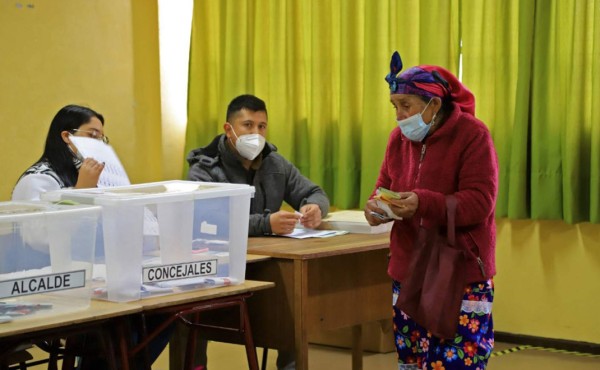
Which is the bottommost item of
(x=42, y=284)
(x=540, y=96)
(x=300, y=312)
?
(x=300, y=312)

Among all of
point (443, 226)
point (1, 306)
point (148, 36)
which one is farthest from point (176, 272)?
point (148, 36)

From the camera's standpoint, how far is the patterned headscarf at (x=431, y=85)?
2.56 metres

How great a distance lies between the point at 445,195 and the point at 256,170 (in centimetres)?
136

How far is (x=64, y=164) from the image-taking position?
10.9 feet

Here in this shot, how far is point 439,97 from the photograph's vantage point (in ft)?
8.50

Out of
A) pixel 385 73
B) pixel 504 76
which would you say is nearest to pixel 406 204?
pixel 504 76

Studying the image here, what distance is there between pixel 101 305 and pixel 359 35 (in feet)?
9.61

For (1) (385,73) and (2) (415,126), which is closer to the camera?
(2) (415,126)

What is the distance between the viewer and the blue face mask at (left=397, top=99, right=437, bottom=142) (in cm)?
257

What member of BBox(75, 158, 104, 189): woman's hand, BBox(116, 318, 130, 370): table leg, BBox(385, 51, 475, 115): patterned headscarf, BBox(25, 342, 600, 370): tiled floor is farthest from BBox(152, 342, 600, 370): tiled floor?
BBox(385, 51, 475, 115): patterned headscarf

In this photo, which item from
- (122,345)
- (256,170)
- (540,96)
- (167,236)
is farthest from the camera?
(540,96)

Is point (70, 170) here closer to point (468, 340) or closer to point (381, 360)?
point (468, 340)

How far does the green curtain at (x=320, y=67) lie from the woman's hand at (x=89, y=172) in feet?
6.81

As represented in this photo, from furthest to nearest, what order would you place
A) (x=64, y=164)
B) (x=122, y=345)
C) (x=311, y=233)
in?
(x=311, y=233) → (x=64, y=164) → (x=122, y=345)
